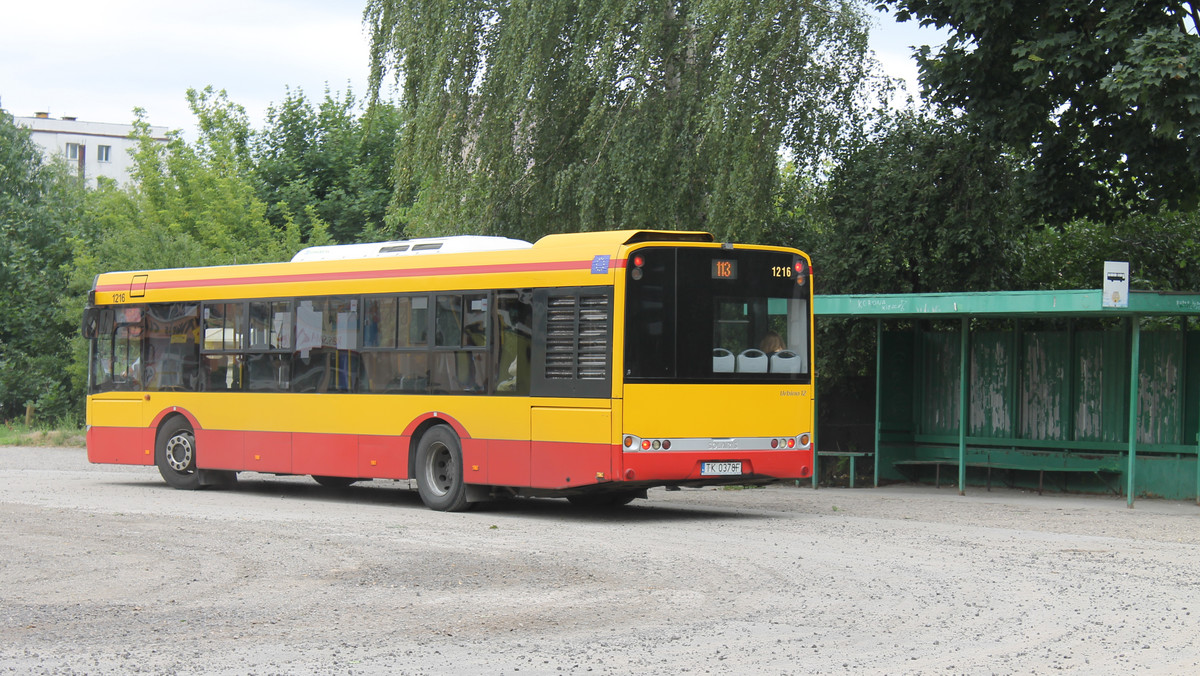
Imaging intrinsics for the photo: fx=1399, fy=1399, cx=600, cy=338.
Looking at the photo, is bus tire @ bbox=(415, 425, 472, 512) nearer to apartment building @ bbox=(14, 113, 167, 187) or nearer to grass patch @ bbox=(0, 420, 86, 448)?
grass patch @ bbox=(0, 420, 86, 448)

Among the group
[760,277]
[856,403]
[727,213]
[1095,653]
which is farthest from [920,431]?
[1095,653]

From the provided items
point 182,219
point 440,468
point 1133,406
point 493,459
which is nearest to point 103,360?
point 440,468

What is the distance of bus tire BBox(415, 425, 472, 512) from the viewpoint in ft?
51.6

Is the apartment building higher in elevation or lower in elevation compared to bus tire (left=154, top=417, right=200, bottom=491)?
higher

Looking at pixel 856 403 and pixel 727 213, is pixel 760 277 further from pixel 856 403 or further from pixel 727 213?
pixel 856 403

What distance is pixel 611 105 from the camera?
21812mm

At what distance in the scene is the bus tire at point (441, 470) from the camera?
15734mm

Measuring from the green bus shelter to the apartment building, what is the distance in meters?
93.8

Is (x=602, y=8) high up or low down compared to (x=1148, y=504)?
up

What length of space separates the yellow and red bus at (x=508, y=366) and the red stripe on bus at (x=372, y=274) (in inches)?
0.9

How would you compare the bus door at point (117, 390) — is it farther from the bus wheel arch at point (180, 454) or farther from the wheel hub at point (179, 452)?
the wheel hub at point (179, 452)

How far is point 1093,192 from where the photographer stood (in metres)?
Result: 19.3

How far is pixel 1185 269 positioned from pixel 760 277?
10.1 m

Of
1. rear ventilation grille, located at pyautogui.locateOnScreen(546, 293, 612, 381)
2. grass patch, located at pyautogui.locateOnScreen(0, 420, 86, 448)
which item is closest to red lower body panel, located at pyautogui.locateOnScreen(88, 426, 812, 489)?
rear ventilation grille, located at pyautogui.locateOnScreen(546, 293, 612, 381)
